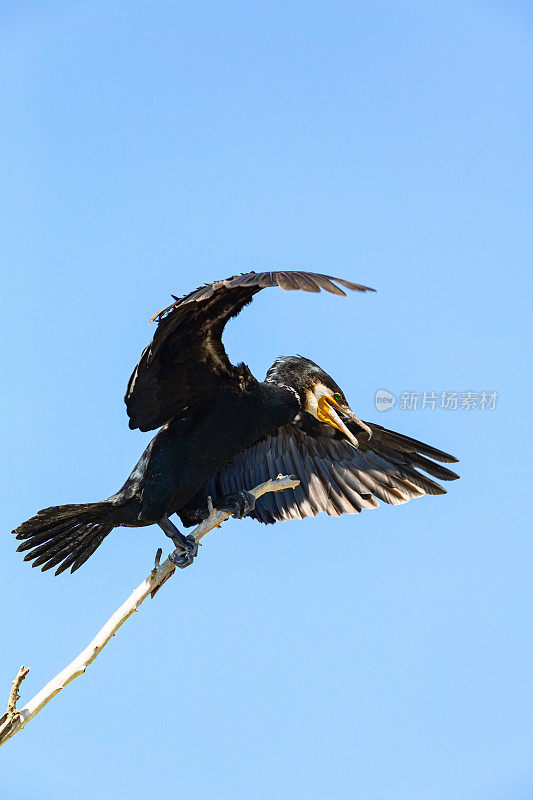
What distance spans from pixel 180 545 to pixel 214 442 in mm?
643

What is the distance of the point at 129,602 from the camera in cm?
468

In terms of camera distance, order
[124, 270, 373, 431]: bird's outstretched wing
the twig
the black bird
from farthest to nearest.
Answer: the black bird, [124, 270, 373, 431]: bird's outstretched wing, the twig

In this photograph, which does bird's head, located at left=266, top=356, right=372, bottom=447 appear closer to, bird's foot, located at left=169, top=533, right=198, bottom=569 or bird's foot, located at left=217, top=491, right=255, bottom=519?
bird's foot, located at left=217, top=491, right=255, bottom=519

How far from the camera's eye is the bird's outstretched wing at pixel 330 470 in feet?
20.3

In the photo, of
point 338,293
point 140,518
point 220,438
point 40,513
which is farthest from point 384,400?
point 338,293

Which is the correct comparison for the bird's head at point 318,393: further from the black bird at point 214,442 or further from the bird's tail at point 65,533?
the bird's tail at point 65,533

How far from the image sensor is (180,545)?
5.13 m

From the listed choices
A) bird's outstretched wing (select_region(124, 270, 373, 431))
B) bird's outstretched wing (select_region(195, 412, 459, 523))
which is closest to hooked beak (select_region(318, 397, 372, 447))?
bird's outstretched wing (select_region(195, 412, 459, 523))

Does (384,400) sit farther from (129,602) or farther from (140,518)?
(129,602)

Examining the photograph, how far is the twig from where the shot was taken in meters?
4.17

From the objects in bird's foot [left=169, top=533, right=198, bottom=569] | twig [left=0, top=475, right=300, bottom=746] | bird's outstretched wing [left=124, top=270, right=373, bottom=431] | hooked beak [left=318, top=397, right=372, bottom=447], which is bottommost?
twig [left=0, top=475, right=300, bottom=746]

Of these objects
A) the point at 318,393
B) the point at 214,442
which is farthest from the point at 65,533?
the point at 318,393

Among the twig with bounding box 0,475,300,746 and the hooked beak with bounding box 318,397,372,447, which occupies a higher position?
the hooked beak with bounding box 318,397,372,447

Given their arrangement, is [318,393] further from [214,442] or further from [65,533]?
[65,533]
